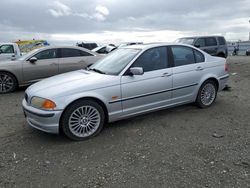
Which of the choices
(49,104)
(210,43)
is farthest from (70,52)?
(210,43)

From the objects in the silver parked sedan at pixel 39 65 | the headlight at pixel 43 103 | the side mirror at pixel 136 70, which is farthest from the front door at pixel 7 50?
the side mirror at pixel 136 70

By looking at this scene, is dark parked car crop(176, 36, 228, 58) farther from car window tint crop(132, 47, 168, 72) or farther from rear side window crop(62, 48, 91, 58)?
car window tint crop(132, 47, 168, 72)

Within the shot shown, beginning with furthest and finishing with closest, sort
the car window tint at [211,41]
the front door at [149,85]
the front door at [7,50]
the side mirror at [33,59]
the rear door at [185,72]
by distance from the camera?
the car window tint at [211,41]
the front door at [7,50]
the side mirror at [33,59]
the rear door at [185,72]
the front door at [149,85]

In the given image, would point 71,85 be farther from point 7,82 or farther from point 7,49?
point 7,49

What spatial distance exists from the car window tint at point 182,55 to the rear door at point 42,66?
476cm

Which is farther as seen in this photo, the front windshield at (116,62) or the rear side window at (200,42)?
the rear side window at (200,42)

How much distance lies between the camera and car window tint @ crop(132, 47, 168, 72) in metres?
4.79

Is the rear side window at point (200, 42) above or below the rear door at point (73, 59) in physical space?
above

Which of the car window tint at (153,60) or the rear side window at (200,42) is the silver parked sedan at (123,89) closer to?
the car window tint at (153,60)

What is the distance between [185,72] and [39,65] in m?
5.18

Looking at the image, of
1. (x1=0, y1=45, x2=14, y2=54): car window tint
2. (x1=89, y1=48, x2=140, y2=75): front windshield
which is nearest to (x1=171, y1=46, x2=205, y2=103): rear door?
(x1=89, y1=48, x2=140, y2=75): front windshield

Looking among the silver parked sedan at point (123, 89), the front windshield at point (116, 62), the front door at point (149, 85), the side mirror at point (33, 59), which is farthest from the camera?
the side mirror at point (33, 59)

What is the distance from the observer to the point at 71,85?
13.7 ft

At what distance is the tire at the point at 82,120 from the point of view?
4043 millimetres
